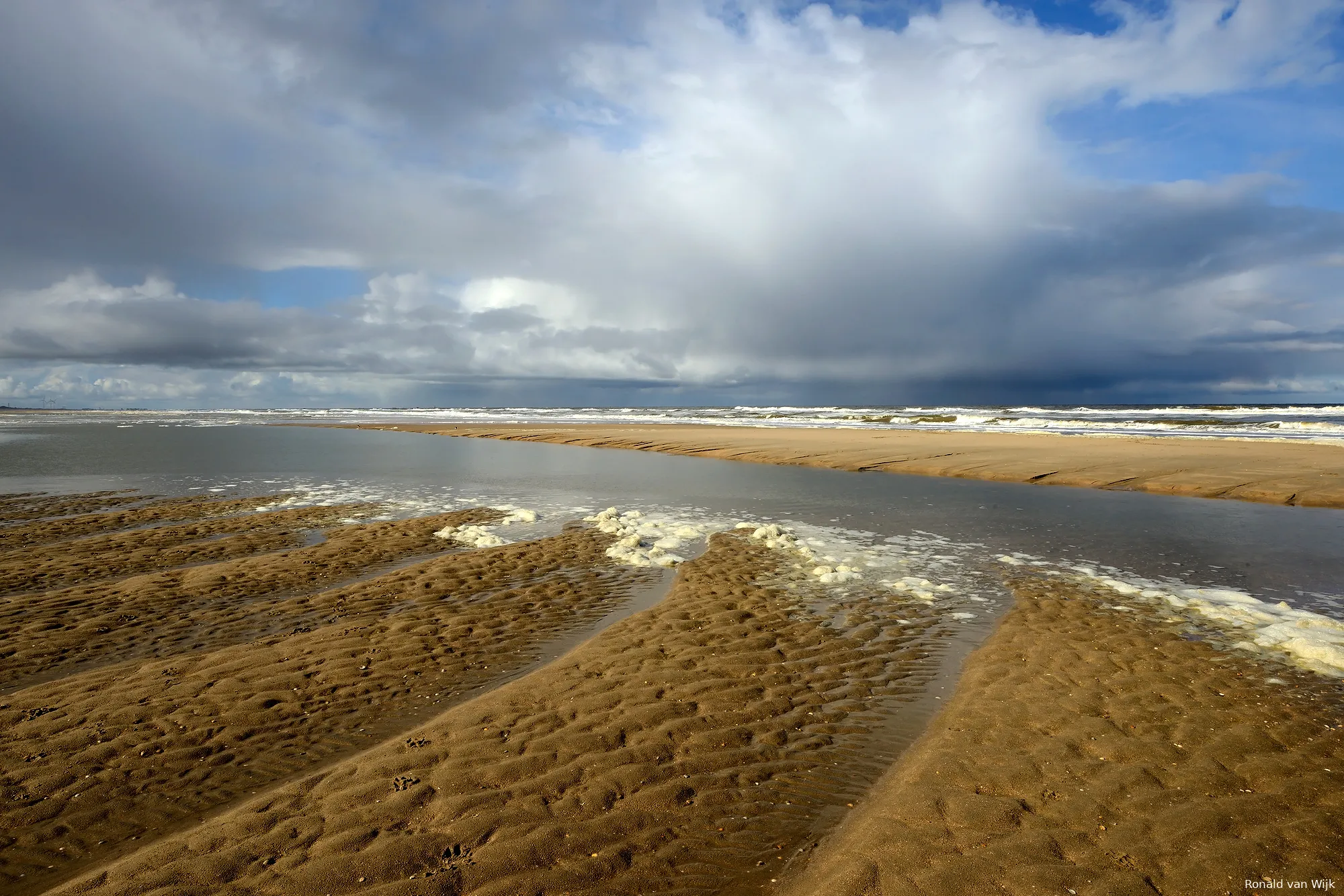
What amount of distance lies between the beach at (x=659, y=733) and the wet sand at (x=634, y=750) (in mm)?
35

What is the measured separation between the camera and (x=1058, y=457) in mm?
34625

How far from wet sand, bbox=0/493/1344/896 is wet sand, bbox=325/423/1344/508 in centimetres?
1831

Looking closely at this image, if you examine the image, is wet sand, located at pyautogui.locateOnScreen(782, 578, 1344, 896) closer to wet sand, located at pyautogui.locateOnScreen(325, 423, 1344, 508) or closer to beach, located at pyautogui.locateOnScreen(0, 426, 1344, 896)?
beach, located at pyautogui.locateOnScreen(0, 426, 1344, 896)

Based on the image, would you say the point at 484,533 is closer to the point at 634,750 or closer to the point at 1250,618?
the point at 634,750

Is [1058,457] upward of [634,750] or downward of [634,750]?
upward

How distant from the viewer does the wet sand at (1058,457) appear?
2502cm

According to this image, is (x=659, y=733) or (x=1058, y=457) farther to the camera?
(x=1058, y=457)

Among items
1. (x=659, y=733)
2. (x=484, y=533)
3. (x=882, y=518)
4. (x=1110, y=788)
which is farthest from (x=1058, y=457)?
(x=659, y=733)

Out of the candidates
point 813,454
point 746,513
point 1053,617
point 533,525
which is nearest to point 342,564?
point 533,525

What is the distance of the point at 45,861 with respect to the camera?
17.4 feet

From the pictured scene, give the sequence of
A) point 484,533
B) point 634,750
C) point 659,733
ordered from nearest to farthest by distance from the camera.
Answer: point 634,750
point 659,733
point 484,533

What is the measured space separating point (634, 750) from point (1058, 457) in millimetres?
35130

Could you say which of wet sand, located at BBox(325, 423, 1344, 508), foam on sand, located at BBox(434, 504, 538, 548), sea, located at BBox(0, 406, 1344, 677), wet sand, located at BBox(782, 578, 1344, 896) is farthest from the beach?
wet sand, located at BBox(325, 423, 1344, 508)

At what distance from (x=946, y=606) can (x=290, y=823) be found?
10217 mm
